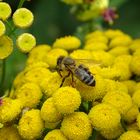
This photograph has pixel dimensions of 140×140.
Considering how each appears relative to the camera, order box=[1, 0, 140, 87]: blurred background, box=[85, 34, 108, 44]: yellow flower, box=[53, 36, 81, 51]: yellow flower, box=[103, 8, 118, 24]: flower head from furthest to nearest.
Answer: box=[1, 0, 140, 87]: blurred background < box=[103, 8, 118, 24]: flower head < box=[85, 34, 108, 44]: yellow flower < box=[53, 36, 81, 51]: yellow flower

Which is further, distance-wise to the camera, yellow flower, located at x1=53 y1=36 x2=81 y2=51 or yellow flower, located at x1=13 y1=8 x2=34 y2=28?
yellow flower, located at x1=53 y1=36 x2=81 y2=51

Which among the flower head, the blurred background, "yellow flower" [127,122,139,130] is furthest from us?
the blurred background

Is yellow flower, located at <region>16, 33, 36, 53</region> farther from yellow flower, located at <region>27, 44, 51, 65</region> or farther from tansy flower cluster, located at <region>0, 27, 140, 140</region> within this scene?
yellow flower, located at <region>27, 44, 51, 65</region>

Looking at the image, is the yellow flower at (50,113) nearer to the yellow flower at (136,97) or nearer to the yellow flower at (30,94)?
the yellow flower at (30,94)

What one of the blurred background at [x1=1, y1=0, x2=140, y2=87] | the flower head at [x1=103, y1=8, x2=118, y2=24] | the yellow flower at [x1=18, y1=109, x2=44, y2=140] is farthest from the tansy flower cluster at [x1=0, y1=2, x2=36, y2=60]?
the blurred background at [x1=1, y1=0, x2=140, y2=87]

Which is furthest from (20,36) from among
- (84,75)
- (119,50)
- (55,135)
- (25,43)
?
(119,50)

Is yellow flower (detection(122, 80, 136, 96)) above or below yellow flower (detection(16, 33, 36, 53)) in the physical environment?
below

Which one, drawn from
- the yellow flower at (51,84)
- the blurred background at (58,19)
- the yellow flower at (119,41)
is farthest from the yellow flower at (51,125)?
the blurred background at (58,19)
